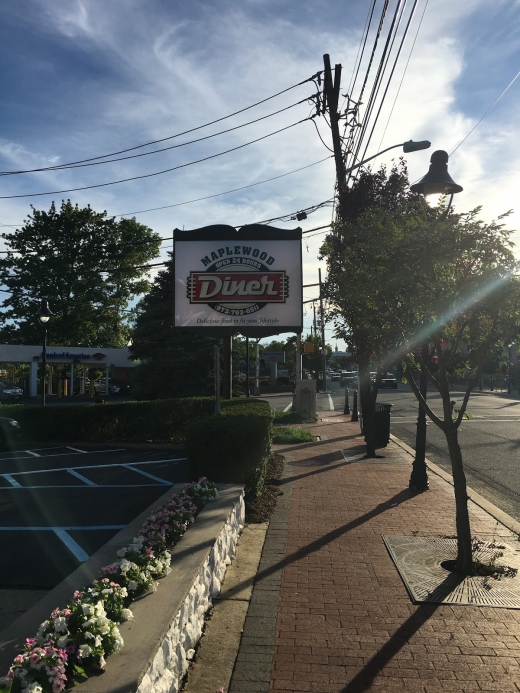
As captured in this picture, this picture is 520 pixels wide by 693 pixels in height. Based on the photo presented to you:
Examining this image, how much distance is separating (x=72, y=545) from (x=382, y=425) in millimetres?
10007

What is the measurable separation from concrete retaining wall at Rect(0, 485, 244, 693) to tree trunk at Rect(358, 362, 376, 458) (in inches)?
321

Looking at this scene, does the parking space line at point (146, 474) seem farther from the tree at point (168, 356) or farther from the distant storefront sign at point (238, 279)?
the tree at point (168, 356)

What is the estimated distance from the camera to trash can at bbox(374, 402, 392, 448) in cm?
1541

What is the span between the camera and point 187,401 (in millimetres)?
16922

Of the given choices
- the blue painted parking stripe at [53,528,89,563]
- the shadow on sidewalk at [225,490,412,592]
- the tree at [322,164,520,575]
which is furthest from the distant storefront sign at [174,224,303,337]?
the tree at [322,164,520,575]

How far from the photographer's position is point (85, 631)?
319cm

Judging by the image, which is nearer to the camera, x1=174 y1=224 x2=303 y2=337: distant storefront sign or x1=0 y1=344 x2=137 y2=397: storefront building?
x1=174 y1=224 x2=303 y2=337: distant storefront sign

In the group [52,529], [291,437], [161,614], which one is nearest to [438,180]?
[161,614]

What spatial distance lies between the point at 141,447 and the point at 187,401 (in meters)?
1.71

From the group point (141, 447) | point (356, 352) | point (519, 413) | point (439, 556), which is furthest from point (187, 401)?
point (519, 413)

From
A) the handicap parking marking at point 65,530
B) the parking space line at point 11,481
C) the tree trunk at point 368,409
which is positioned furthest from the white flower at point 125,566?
the tree trunk at point 368,409

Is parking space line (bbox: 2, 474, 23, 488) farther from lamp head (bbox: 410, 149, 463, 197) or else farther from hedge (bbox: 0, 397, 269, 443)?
lamp head (bbox: 410, 149, 463, 197)

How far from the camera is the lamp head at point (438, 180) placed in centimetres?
664

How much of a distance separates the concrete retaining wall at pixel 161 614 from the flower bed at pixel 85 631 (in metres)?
0.08
